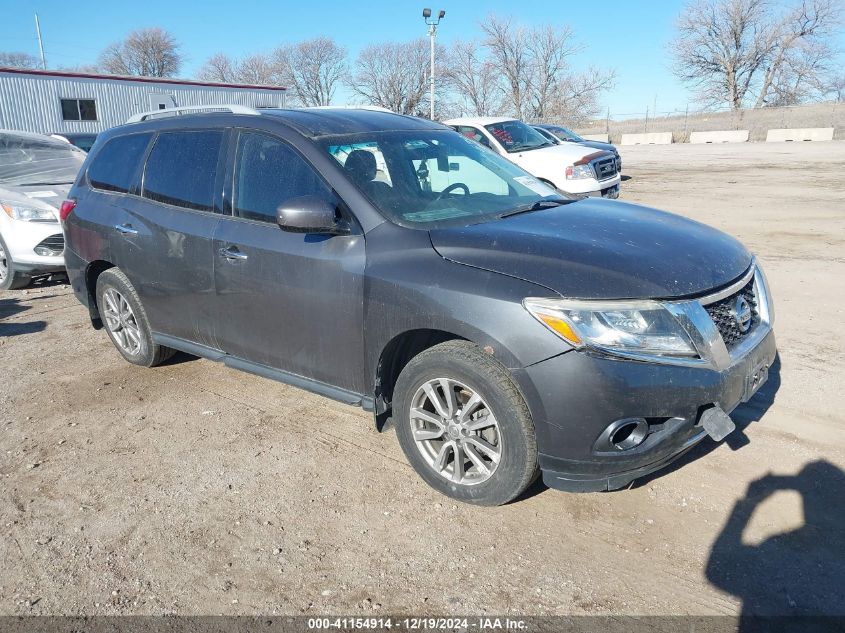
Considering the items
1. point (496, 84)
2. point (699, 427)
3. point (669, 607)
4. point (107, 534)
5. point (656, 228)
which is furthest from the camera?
point (496, 84)

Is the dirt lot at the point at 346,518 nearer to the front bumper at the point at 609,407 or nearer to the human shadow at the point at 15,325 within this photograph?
the front bumper at the point at 609,407

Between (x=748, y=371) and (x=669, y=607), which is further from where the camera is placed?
(x=748, y=371)

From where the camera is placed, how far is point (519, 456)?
2975 mm

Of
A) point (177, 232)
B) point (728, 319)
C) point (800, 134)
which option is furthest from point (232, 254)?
point (800, 134)

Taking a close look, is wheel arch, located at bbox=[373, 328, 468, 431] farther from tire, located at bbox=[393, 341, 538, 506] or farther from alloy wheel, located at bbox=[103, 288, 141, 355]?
alloy wheel, located at bbox=[103, 288, 141, 355]

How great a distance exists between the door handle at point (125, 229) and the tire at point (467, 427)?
8.05 feet

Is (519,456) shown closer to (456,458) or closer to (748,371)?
(456,458)

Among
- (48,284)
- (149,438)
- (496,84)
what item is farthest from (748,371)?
(496,84)

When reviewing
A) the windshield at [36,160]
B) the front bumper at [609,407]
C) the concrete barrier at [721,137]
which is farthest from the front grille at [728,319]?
the concrete barrier at [721,137]

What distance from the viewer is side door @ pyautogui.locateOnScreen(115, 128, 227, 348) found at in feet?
13.7

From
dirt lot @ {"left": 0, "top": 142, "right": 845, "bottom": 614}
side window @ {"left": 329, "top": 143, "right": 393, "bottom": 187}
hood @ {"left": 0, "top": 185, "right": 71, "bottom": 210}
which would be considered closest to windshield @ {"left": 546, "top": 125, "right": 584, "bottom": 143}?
hood @ {"left": 0, "top": 185, "right": 71, "bottom": 210}

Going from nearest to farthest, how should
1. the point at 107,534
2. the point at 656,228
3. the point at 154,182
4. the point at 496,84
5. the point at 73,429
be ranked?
the point at 107,534 → the point at 656,228 → the point at 73,429 → the point at 154,182 → the point at 496,84

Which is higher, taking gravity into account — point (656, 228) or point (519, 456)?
point (656, 228)

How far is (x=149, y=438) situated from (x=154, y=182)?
5.74 ft
